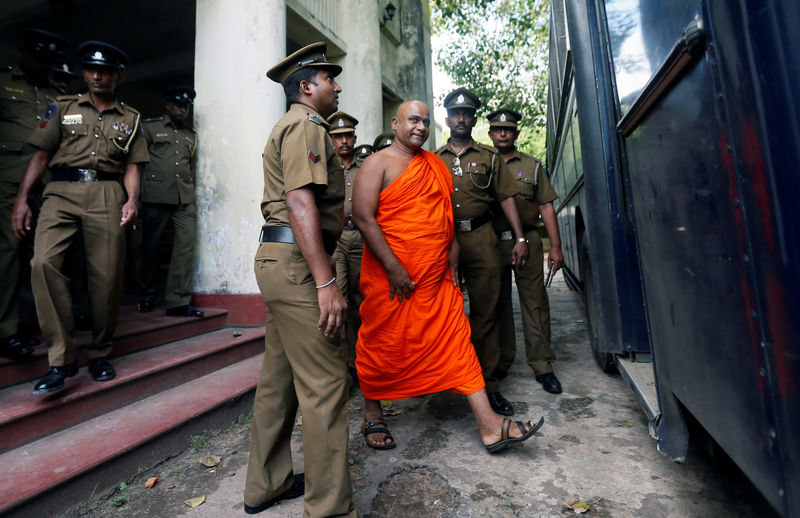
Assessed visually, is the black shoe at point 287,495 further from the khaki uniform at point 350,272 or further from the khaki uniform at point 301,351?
the khaki uniform at point 350,272

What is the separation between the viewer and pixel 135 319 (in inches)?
153

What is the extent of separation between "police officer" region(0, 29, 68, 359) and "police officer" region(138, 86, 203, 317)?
90 centimetres

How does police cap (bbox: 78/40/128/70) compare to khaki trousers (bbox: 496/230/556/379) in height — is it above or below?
above

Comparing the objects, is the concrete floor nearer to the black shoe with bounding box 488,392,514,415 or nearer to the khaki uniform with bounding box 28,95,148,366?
the black shoe with bounding box 488,392,514,415

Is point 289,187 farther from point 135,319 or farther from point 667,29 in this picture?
point 135,319

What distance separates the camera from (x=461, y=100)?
3219mm

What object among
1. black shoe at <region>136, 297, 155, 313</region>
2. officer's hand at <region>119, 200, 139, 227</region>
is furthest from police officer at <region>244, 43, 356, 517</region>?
Result: black shoe at <region>136, 297, 155, 313</region>

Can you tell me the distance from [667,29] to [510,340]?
8.25ft

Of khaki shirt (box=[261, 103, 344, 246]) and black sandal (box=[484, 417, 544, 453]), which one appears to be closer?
khaki shirt (box=[261, 103, 344, 246])

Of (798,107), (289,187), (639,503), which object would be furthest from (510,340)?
(798,107)

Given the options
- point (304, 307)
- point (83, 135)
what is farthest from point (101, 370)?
point (304, 307)

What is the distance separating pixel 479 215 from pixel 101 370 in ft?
8.43

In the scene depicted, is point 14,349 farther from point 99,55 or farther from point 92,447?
point 99,55

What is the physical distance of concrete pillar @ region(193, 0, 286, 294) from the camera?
4.21m
